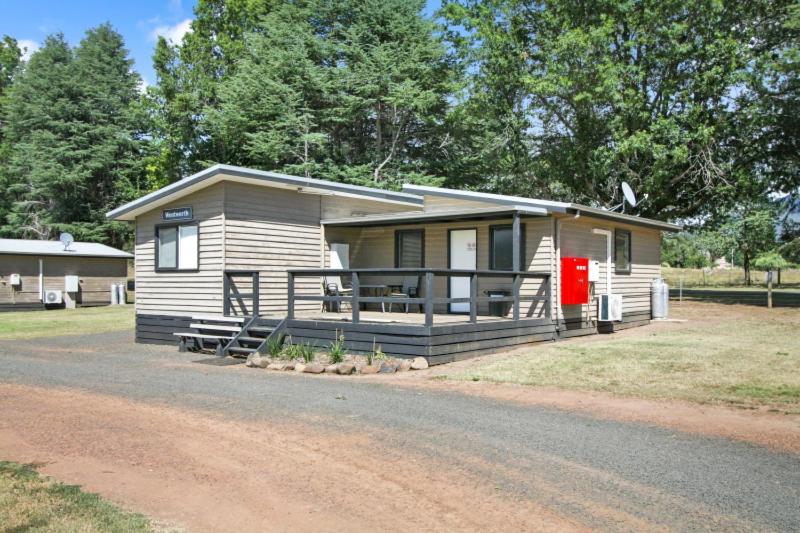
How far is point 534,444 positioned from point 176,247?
10.6 meters

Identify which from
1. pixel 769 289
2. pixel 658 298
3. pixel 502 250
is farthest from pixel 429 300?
pixel 769 289

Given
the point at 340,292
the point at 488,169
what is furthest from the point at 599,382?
the point at 488,169

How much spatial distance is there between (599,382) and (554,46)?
17.0m

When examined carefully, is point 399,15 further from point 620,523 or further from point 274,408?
point 620,523

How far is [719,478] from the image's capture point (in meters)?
4.89

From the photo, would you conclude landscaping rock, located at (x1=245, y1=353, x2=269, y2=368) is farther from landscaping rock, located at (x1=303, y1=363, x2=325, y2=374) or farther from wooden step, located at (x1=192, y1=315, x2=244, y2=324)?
wooden step, located at (x1=192, y1=315, x2=244, y2=324)

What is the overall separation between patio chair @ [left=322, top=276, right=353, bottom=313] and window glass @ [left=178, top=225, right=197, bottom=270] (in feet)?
9.65

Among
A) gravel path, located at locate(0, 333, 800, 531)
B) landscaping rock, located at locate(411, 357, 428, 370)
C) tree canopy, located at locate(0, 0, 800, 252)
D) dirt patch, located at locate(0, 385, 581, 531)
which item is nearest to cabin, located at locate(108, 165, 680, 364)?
landscaping rock, located at locate(411, 357, 428, 370)

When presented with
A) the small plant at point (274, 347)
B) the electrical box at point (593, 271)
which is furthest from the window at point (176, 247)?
the electrical box at point (593, 271)

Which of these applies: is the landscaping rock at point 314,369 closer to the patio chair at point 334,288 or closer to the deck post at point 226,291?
the deck post at point 226,291

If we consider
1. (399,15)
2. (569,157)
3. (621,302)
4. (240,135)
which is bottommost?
(621,302)

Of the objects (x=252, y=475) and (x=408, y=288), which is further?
(x=408, y=288)

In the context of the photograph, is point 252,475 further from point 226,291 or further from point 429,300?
point 226,291

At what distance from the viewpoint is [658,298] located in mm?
17734
